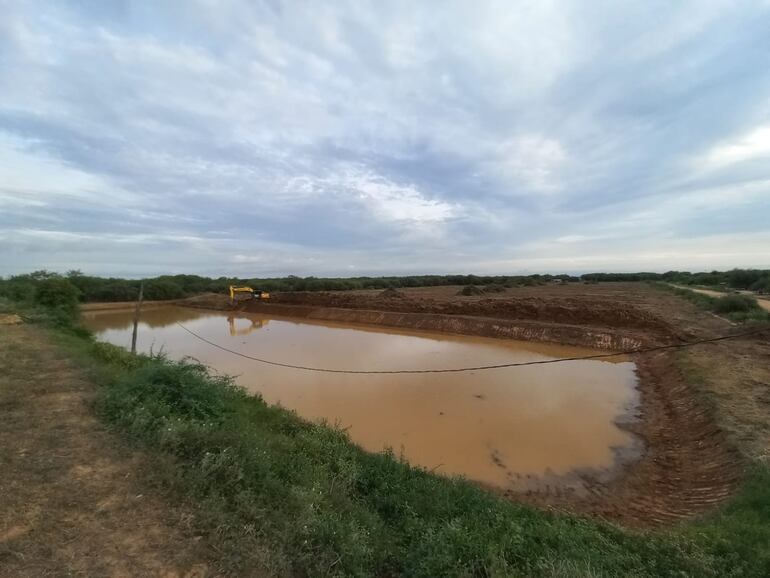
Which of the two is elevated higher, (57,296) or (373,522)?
(57,296)

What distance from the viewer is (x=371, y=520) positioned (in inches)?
Result: 131

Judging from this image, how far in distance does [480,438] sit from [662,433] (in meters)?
3.41

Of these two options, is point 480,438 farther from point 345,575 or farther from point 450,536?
point 345,575

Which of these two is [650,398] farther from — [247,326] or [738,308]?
[247,326]

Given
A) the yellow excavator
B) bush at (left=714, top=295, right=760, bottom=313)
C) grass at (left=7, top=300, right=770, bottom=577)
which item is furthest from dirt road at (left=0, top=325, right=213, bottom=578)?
the yellow excavator

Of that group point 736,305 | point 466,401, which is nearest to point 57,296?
point 466,401

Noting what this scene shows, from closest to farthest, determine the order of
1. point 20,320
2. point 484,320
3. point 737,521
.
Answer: point 737,521 → point 20,320 → point 484,320

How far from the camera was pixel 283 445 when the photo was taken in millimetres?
4512

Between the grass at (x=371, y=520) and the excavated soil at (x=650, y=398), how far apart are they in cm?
75

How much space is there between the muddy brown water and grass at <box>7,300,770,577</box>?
176cm

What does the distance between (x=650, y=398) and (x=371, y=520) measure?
→ 846 centimetres

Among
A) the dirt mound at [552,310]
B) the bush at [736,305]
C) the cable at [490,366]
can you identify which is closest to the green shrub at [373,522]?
the cable at [490,366]

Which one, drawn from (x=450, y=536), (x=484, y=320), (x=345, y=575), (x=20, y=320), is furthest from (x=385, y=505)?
(x=20, y=320)

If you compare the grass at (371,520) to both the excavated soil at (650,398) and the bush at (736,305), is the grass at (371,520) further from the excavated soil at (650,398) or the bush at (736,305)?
the bush at (736,305)
